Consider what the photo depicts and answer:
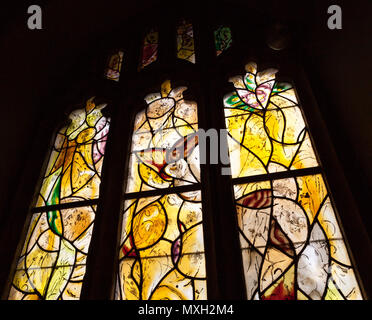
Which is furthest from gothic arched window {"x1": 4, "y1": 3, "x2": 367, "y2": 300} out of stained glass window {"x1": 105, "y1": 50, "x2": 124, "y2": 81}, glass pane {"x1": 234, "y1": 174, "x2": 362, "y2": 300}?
stained glass window {"x1": 105, "y1": 50, "x2": 124, "y2": 81}

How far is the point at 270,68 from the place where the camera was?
102 inches

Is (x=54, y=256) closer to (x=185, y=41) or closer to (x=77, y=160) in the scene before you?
(x=77, y=160)

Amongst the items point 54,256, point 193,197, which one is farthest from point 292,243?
point 54,256

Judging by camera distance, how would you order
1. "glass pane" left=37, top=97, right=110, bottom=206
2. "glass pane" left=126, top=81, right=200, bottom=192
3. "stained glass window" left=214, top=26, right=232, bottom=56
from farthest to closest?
"stained glass window" left=214, top=26, right=232, bottom=56 → "glass pane" left=37, top=97, right=110, bottom=206 → "glass pane" left=126, top=81, right=200, bottom=192

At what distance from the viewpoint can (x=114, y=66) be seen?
3115mm

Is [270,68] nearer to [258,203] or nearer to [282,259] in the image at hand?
[258,203]

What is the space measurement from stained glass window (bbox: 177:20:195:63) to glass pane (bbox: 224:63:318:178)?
24.0 inches

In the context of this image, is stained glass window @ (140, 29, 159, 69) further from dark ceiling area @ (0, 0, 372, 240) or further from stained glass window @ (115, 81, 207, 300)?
stained glass window @ (115, 81, 207, 300)

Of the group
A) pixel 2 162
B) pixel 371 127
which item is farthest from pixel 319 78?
pixel 2 162

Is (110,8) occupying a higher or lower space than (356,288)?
higher

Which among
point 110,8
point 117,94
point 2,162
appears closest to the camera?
point 2,162

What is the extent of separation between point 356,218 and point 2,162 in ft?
7.63

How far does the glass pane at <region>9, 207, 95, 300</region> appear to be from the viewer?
1.85 meters

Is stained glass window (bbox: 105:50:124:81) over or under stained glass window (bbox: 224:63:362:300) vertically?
over
